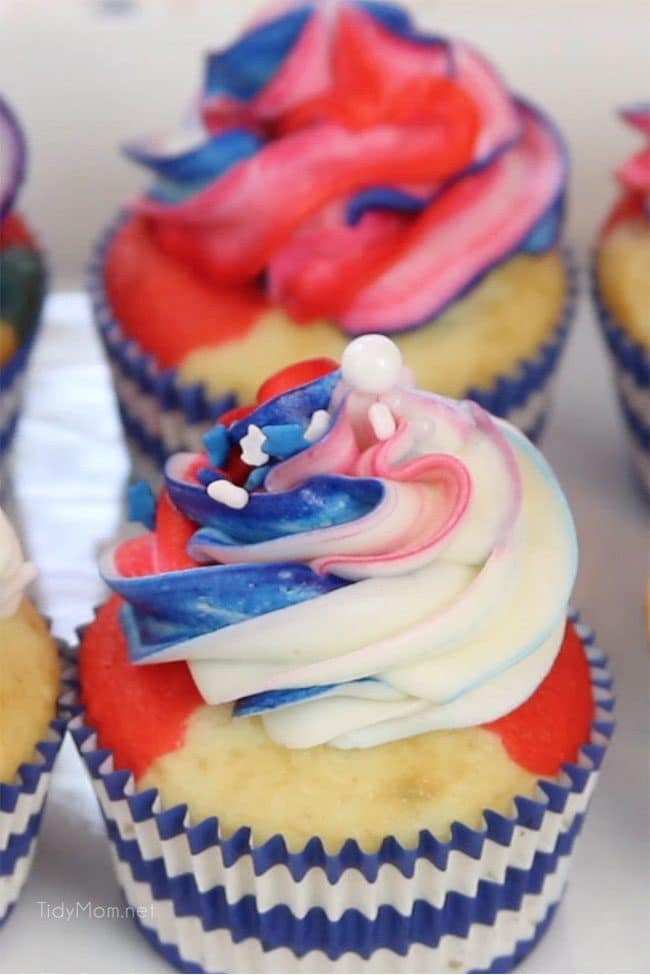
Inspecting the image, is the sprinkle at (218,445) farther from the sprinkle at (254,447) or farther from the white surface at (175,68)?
the white surface at (175,68)

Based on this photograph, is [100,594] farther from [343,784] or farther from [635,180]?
[635,180]

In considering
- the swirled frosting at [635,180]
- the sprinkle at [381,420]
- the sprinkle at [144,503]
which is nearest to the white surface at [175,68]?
the swirled frosting at [635,180]

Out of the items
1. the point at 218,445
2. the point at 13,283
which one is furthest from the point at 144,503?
the point at 13,283

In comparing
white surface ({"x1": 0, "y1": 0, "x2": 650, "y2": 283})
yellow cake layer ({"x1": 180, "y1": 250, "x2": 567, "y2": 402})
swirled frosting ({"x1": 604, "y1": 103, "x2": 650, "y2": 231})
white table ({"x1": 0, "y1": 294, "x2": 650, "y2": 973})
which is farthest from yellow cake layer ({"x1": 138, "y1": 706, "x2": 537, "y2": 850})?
white surface ({"x1": 0, "y1": 0, "x2": 650, "y2": 283})

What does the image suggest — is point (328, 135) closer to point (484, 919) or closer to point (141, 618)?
point (141, 618)

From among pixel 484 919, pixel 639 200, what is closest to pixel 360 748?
pixel 484 919

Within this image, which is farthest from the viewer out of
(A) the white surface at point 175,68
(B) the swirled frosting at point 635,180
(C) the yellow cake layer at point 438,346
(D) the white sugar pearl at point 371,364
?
(A) the white surface at point 175,68
